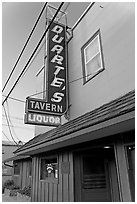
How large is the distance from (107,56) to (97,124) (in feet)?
11.2

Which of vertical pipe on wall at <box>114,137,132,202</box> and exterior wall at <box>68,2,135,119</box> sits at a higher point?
exterior wall at <box>68,2,135,119</box>

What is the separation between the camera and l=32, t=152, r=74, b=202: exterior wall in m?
5.38

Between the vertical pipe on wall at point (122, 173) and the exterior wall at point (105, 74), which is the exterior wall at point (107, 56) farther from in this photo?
the vertical pipe on wall at point (122, 173)

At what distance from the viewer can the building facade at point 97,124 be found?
12.5ft

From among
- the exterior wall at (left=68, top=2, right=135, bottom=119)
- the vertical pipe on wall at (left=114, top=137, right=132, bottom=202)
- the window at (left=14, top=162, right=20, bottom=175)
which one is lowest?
the window at (left=14, top=162, right=20, bottom=175)

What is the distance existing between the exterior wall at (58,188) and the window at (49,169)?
0.26 meters

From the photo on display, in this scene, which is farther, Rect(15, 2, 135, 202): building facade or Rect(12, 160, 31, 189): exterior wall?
Rect(12, 160, 31, 189): exterior wall

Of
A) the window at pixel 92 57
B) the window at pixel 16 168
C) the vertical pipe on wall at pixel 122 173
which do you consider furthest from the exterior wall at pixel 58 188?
the window at pixel 16 168

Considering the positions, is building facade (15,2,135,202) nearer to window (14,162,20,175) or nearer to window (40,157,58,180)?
window (40,157,58,180)

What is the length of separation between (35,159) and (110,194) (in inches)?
173

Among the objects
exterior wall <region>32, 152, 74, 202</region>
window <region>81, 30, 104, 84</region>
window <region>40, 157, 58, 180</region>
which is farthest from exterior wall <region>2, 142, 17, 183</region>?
window <region>81, 30, 104, 84</region>

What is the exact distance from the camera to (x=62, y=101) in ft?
23.8

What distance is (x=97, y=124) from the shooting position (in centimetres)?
327

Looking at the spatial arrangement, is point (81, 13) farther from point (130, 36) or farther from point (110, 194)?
point (110, 194)
